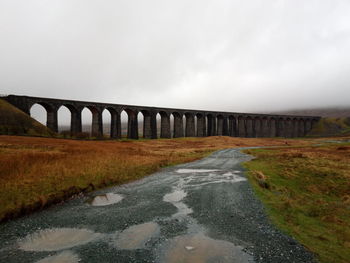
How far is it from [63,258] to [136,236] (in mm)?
2188

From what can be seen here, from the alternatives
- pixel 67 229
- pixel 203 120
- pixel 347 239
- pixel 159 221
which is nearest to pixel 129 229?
pixel 159 221

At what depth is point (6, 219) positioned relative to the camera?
327 inches

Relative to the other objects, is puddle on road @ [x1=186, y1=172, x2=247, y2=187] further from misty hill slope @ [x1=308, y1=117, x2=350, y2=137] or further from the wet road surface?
misty hill slope @ [x1=308, y1=117, x2=350, y2=137]

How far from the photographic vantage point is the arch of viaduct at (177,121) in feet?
191

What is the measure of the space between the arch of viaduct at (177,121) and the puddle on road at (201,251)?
5826cm

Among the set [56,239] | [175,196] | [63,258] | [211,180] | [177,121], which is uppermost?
[177,121]

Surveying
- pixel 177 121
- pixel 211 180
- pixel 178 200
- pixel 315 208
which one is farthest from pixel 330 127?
pixel 178 200

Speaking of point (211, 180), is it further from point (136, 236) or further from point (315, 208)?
point (136, 236)

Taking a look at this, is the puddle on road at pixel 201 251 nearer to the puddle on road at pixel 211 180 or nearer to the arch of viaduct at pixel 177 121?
the puddle on road at pixel 211 180

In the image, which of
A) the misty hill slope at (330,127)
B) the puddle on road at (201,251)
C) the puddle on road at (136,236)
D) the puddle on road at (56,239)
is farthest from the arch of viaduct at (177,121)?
the puddle on road at (201,251)

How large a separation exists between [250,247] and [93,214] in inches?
256

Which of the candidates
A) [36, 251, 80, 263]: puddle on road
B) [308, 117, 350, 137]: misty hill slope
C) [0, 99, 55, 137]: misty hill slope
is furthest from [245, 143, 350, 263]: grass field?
[308, 117, 350, 137]: misty hill slope

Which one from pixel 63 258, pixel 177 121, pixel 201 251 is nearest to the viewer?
pixel 63 258

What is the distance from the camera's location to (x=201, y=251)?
592 centimetres
